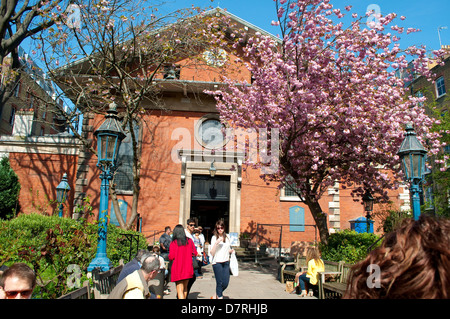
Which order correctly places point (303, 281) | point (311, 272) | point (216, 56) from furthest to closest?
point (216, 56), point (303, 281), point (311, 272)

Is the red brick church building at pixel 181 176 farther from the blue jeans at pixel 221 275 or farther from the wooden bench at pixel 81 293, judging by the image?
the wooden bench at pixel 81 293

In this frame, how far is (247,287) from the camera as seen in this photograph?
962cm

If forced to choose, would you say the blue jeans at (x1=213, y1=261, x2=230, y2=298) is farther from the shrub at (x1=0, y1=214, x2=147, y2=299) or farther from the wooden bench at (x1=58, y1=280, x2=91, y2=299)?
the wooden bench at (x1=58, y1=280, x2=91, y2=299)

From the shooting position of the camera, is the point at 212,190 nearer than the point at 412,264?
No

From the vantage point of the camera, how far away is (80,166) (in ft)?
56.2

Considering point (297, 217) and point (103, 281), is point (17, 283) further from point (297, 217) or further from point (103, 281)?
point (297, 217)

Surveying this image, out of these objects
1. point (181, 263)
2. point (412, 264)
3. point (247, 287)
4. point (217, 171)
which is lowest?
point (247, 287)

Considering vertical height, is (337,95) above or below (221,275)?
above

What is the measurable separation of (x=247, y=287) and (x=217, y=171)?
8.89 meters

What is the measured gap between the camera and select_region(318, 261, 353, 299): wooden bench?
701cm

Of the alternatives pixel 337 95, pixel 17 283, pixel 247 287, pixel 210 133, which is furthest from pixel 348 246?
pixel 210 133

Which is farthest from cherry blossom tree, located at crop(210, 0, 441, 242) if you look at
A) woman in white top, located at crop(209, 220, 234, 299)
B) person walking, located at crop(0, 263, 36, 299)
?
person walking, located at crop(0, 263, 36, 299)
